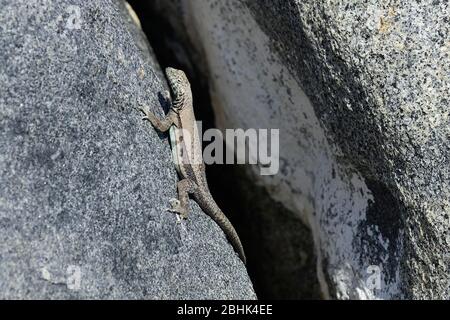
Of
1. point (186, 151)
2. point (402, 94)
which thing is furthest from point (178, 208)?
point (402, 94)

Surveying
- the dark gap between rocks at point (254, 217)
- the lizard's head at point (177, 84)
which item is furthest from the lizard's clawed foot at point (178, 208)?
the dark gap between rocks at point (254, 217)

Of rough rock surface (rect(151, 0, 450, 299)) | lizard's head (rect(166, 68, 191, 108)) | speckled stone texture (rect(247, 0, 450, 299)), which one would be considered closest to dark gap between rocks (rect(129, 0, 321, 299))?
rough rock surface (rect(151, 0, 450, 299))

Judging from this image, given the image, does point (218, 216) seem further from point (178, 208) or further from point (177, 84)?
point (177, 84)

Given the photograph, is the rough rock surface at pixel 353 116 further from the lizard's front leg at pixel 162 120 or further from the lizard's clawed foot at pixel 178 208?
the lizard's clawed foot at pixel 178 208

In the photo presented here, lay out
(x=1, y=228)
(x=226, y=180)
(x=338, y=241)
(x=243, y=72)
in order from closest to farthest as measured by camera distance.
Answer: (x=1, y=228) < (x=338, y=241) < (x=243, y=72) < (x=226, y=180)
